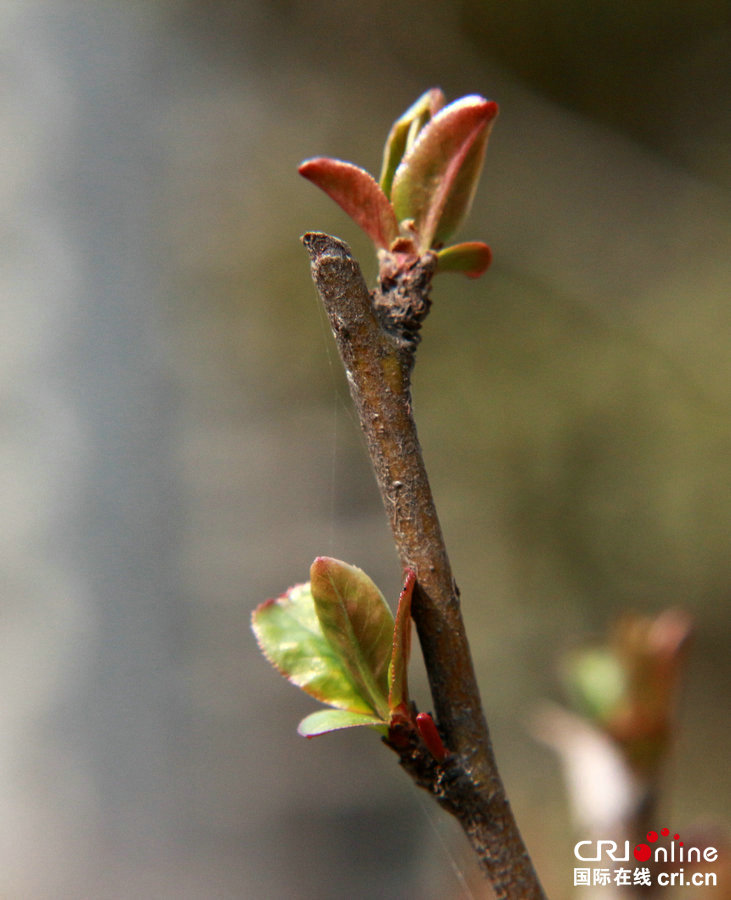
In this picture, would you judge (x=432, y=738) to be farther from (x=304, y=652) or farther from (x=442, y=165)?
(x=442, y=165)

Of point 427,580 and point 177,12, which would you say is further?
point 177,12

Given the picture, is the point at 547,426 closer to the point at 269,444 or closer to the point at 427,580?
the point at 269,444

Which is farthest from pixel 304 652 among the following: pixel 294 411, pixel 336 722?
pixel 294 411

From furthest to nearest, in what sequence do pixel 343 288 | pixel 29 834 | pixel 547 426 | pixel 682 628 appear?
pixel 547 426 → pixel 29 834 → pixel 682 628 → pixel 343 288

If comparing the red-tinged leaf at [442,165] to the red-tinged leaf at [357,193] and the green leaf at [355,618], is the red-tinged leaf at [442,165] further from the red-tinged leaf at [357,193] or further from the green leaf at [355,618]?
the green leaf at [355,618]

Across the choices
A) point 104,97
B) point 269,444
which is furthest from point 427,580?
point 104,97

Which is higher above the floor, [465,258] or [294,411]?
[294,411]

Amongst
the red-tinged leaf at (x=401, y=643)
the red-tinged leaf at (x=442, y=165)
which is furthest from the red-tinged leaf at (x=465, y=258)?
the red-tinged leaf at (x=401, y=643)
